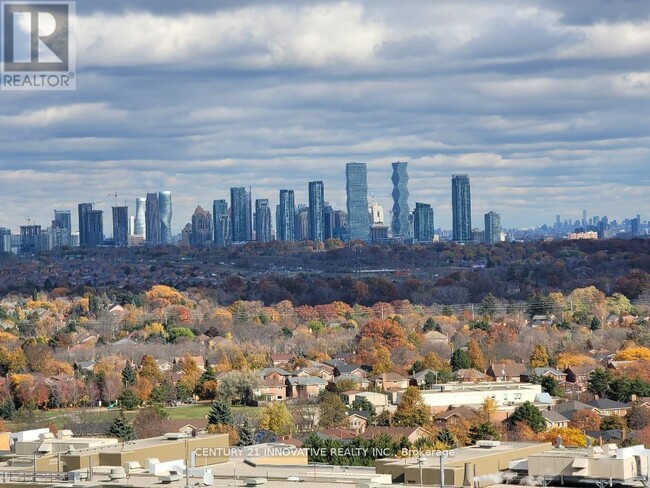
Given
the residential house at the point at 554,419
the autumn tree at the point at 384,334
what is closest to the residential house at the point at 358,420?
the residential house at the point at 554,419

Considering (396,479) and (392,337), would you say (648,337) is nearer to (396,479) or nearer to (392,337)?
(392,337)

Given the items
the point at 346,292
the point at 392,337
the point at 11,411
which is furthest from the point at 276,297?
the point at 11,411

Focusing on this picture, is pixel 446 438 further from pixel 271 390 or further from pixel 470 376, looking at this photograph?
pixel 470 376

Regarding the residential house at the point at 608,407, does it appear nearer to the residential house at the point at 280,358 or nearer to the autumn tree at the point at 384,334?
the residential house at the point at 280,358

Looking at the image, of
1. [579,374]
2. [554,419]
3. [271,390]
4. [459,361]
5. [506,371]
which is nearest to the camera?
[554,419]

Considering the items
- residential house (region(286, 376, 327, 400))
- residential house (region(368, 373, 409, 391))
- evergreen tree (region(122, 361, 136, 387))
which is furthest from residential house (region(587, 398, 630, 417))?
evergreen tree (region(122, 361, 136, 387))

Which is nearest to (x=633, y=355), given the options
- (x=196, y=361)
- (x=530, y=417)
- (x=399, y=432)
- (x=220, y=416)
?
(x=196, y=361)
